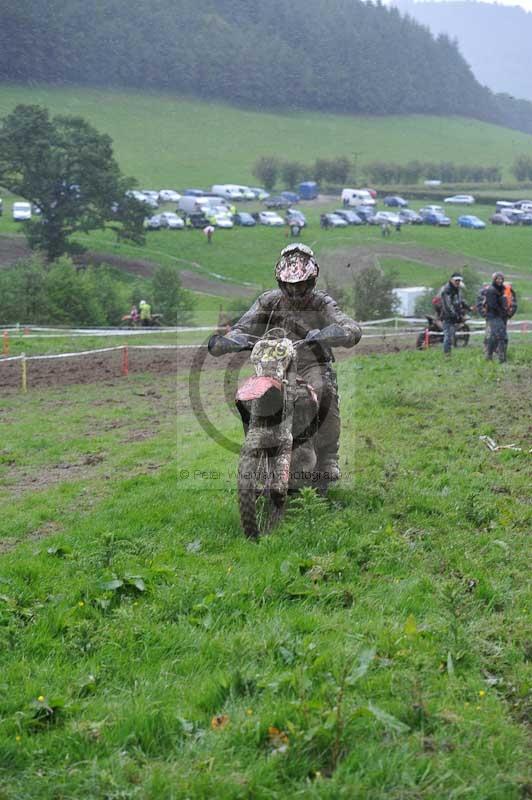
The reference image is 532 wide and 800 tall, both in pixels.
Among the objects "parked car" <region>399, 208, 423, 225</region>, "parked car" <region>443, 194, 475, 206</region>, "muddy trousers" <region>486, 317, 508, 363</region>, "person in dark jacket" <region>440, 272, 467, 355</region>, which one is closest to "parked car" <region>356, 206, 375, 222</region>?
"parked car" <region>399, 208, 423, 225</region>

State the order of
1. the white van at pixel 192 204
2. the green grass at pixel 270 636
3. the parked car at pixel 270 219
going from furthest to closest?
1. the white van at pixel 192 204
2. the parked car at pixel 270 219
3. the green grass at pixel 270 636

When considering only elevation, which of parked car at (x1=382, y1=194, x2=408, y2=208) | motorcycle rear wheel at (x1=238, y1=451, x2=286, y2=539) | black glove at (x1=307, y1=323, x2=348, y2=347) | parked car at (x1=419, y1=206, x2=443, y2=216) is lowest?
motorcycle rear wheel at (x1=238, y1=451, x2=286, y2=539)

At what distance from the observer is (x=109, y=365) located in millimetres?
24016

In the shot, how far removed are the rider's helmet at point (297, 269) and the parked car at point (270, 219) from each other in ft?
251

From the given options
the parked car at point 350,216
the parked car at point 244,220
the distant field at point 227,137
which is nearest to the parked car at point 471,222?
the parked car at point 350,216

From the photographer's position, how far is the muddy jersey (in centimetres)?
905

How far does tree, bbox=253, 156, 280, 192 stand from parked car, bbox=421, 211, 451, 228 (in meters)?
29.5

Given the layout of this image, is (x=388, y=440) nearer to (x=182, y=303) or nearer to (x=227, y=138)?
(x=182, y=303)

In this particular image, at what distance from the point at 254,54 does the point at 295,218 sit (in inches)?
3299

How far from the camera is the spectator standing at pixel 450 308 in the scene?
2275 cm

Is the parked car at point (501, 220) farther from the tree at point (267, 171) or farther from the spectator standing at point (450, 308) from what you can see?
the spectator standing at point (450, 308)

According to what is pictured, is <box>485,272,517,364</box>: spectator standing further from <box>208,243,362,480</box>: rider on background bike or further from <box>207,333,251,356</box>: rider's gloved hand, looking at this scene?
<box>207,333,251,356</box>: rider's gloved hand

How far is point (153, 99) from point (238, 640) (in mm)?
146737

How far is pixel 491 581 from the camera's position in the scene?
6.97 m
